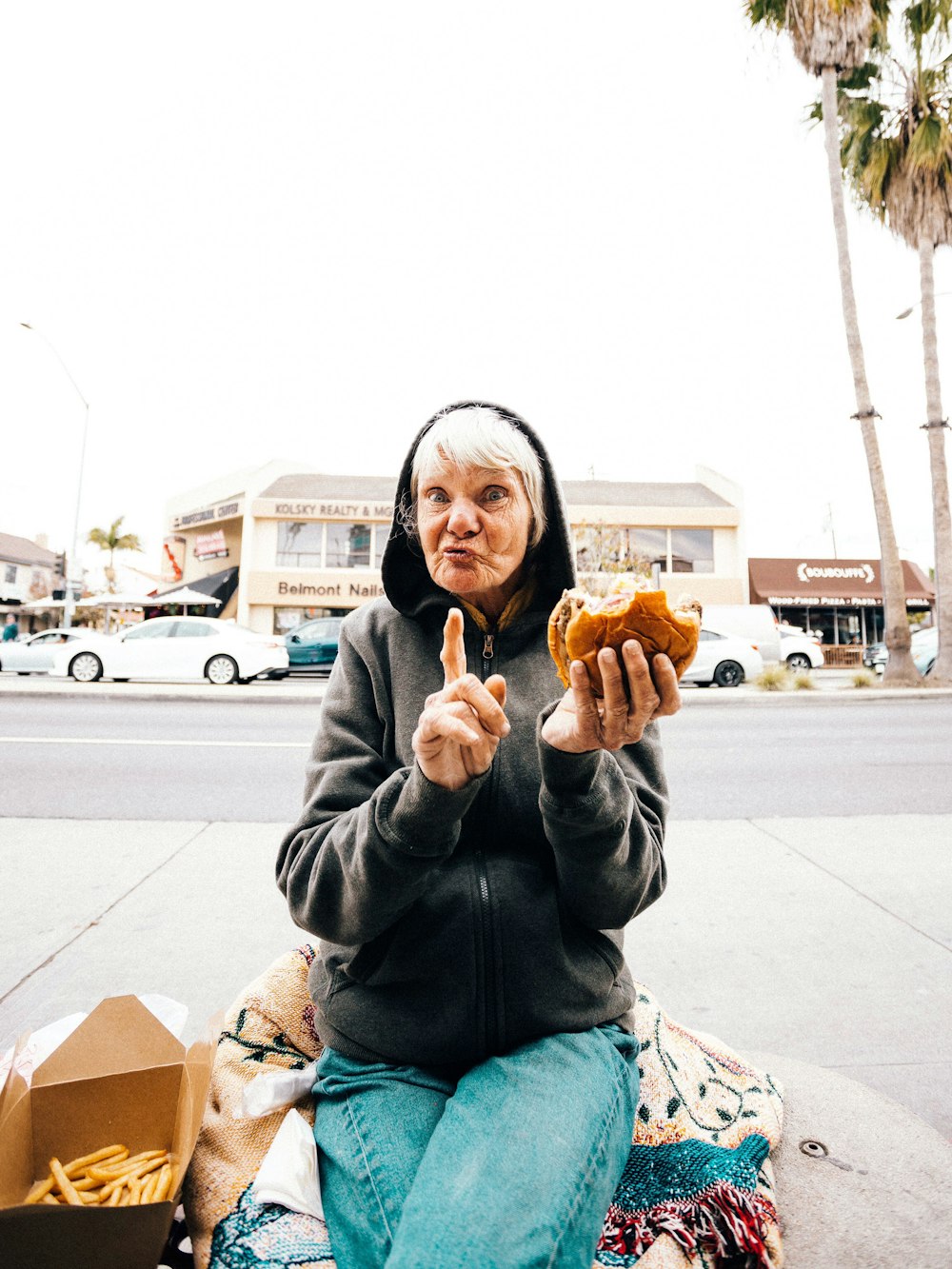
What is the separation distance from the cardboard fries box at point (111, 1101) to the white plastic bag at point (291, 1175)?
0.14 meters

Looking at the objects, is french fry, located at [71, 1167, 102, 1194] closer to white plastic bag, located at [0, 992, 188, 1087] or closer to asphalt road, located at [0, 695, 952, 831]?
white plastic bag, located at [0, 992, 188, 1087]

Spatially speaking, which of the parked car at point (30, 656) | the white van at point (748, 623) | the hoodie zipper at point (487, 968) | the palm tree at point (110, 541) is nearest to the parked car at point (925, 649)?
the white van at point (748, 623)

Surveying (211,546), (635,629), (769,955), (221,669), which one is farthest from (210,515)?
(635,629)

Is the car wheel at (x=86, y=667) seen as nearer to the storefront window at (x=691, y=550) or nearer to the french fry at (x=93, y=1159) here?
the french fry at (x=93, y=1159)

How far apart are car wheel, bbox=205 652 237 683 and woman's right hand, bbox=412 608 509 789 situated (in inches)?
601

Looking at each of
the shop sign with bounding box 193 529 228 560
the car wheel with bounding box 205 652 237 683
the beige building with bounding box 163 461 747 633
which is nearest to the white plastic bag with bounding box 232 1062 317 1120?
the car wheel with bounding box 205 652 237 683

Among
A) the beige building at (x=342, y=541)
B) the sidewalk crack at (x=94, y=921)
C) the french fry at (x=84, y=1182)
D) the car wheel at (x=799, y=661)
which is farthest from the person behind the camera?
the beige building at (x=342, y=541)

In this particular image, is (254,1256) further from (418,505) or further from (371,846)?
(418,505)

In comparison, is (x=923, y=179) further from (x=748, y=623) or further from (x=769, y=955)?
(x=769, y=955)

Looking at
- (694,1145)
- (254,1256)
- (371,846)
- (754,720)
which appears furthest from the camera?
(754,720)

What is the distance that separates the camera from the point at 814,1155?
5.77 feet

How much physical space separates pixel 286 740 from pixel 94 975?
5.76 metres

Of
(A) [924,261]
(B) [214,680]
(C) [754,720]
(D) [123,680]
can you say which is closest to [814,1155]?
(C) [754,720]

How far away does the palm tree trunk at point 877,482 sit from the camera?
48.8ft
